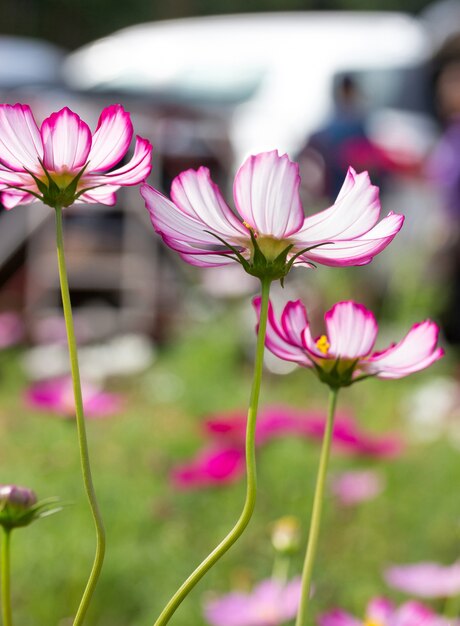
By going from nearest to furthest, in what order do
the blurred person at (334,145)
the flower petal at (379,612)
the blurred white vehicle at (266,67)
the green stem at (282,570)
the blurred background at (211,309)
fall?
1. the flower petal at (379,612)
2. the green stem at (282,570)
3. the blurred background at (211,309)
4. the blurred person at (334,145)
5. the blurred white vehicle at (266,67)

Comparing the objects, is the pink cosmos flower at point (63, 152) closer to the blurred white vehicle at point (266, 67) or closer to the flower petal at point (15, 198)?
the flower petal at point (15, 198)

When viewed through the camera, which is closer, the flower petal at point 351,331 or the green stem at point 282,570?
the flower petal at point 351,331

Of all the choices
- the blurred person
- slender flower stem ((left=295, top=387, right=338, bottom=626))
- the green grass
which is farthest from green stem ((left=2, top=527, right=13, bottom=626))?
the blurred person

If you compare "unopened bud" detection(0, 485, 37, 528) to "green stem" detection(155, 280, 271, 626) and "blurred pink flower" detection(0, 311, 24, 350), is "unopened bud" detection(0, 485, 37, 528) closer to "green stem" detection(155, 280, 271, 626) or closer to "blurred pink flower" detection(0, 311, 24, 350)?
"green stem" detection(155, 280, 271, 626)

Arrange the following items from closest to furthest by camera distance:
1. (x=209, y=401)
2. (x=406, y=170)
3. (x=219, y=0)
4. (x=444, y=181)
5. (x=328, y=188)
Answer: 1. (x=209, y=401)
2. (x=406, y=170)
3. (x=444, y=181)
4. (x=328, y=188)
5. (x=219, y=0)

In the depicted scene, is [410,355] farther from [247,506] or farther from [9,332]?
[9,332]

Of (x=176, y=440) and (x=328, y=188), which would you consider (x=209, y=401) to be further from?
(x=328, y=188)

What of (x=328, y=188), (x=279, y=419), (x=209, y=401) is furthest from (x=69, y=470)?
(x=328, y=188)

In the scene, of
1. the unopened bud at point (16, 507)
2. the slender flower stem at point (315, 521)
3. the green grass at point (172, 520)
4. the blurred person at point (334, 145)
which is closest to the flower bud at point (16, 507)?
the unopened bud at point (16, 507)
